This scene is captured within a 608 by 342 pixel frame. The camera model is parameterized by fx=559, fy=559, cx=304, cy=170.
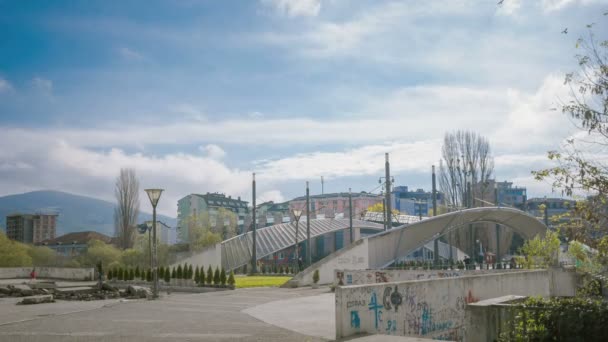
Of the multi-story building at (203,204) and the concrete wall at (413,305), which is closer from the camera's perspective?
the concrete wall at (413,305)

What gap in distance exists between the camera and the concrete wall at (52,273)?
44519 millimetres

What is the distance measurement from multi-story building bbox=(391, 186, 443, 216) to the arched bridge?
95.6 meters

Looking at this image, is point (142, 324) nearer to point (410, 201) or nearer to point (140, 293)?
point (140, 293)

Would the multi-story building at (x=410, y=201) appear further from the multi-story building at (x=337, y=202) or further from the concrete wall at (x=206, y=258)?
the concrete wall at (x=206, y=258)

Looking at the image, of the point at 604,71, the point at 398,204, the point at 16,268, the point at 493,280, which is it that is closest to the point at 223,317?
the point at 493,280

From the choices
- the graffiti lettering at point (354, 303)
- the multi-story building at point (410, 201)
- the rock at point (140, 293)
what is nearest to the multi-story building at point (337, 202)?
the multi-story building at point (410, 201)

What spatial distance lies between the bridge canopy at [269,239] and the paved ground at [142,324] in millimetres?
39110

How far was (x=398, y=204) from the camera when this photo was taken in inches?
6147

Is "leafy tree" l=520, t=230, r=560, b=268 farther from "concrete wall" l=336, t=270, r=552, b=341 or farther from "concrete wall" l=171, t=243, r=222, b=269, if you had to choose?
"concrete wall" l=171, t=243, r=222, b=269

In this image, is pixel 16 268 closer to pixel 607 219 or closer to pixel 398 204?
pixel 607 219

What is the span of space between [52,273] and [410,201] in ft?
371

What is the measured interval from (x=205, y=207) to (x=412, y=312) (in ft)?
438

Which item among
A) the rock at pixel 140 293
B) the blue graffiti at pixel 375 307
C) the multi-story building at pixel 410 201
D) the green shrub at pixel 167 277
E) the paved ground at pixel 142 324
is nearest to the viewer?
the blue graffiti at pixel 375 307

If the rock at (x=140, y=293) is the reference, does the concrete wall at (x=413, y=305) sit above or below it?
above
